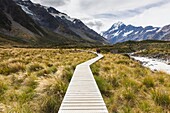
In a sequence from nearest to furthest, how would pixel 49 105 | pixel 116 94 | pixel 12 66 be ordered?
pixel 49 105, pixel 116 94, pixel 12 66

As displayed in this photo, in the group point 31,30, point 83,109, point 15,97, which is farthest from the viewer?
→ point 31,30

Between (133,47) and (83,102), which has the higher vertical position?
(83,102)

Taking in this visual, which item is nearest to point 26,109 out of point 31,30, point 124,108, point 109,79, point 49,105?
point 49,105

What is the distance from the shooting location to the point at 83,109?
230 inches

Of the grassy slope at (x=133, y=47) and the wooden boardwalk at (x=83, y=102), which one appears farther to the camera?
the grassy slope at (x=133, y=47)

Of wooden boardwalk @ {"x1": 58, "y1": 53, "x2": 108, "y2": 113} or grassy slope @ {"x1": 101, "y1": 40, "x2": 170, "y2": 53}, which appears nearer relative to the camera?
wooden boardwalk @ {"x1": 58, "y1": 53, "x2": 108, "y2": 113}

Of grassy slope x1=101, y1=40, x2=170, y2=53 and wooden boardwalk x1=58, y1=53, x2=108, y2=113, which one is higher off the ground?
wooden boardwalk x1=58, y1=53, x2=108, y2=113

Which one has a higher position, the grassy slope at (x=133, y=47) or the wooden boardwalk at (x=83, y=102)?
the wooden boardwalk at (x=83, y=102)

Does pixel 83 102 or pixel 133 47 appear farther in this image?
pixel 133 47

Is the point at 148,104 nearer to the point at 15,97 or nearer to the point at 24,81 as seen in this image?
the point at 15,97

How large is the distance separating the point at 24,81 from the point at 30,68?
4.24m

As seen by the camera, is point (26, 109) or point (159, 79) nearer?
point (26, 109)

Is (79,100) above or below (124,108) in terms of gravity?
above

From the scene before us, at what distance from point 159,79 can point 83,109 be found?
6.96 m
